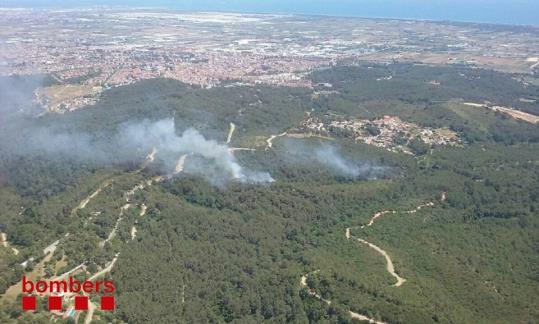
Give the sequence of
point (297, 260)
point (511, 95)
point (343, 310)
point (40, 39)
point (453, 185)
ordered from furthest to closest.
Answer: point (40, 39)
point (511, 95)
point (453, 185)
point (297, 260)
point (343, 310)

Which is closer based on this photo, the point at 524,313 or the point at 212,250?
the point at 524,313

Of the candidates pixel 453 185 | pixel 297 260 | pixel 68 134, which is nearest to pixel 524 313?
pixel 297 260

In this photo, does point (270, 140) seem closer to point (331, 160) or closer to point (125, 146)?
point (331, 160)

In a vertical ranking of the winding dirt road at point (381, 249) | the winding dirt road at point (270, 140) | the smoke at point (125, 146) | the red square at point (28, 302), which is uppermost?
the red square at point (28, 302)

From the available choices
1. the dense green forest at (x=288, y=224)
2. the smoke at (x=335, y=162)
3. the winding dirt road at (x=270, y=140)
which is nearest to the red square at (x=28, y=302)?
the dense green forest at (x=288, y=224)

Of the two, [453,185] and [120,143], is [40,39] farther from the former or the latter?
[453,185]

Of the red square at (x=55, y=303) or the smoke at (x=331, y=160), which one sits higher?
the red square at (x=55, y=303)

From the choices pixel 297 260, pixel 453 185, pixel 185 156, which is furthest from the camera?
pixel 185 156

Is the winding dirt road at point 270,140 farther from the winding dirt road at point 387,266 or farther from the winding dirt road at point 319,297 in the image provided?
the winding dirt road at point 319,297
